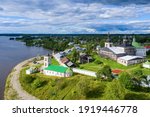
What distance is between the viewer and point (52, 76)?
13.4m

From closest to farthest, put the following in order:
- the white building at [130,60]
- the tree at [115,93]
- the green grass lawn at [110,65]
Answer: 1. the tree at [115,93]
2. the green grass lawn at [110,65]
3. the white building at [130,60]

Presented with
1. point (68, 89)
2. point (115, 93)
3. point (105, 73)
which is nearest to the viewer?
point (115, 93)

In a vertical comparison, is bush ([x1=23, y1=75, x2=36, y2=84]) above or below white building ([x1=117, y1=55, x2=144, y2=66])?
below

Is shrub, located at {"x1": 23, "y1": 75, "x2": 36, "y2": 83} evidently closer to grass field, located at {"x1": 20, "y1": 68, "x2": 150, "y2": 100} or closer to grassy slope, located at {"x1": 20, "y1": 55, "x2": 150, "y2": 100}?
grass field, located at {"x1": 20, "y1": 68, "x2": 150, "y2": 100}

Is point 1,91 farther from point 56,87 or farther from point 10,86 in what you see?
point 56,87

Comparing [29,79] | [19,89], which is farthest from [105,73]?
[19,89]

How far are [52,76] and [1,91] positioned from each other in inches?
97.3

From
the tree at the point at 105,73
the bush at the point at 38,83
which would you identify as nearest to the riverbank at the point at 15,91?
the bush at the point at 38,83

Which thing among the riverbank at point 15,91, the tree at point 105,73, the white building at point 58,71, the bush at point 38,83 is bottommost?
the riverbank at point 15,91

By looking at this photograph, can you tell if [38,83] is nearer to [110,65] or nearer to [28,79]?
[28,79]

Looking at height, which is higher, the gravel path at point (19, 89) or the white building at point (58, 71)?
the white building at point (58, 71)

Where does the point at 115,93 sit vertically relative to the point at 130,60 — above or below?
below

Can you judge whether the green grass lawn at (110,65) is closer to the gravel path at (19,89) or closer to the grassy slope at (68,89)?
the grassy slope at (68,89)

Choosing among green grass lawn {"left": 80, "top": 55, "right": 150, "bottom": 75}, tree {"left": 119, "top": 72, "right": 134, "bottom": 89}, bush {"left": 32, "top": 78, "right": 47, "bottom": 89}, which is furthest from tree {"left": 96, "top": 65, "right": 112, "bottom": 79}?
bush {"left": 32, "top": 78, "right": 47, "bottom": 89}
